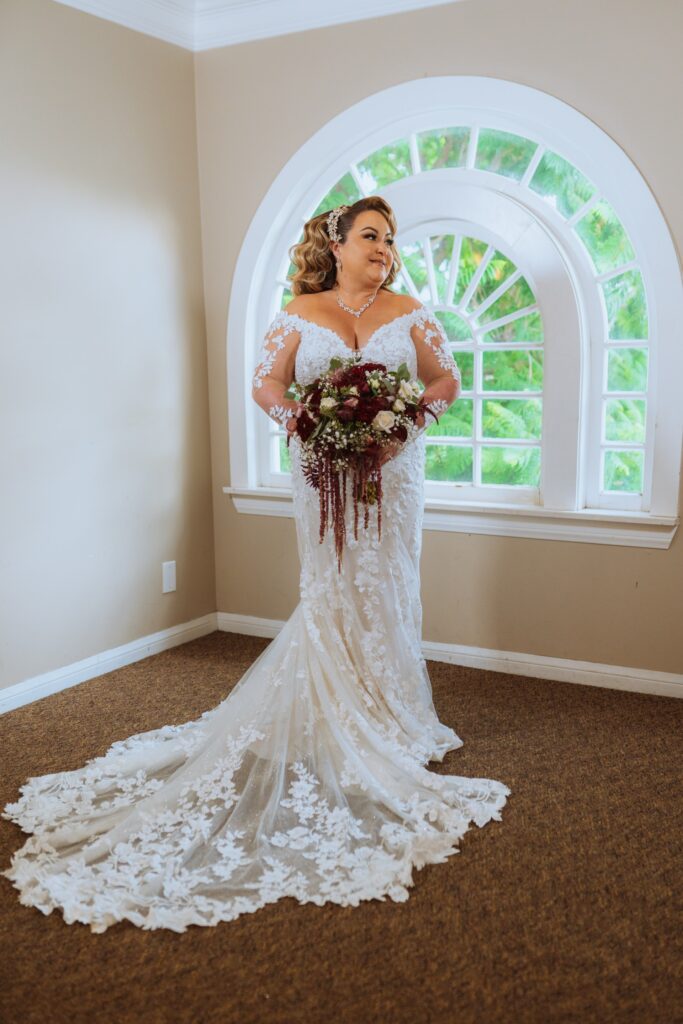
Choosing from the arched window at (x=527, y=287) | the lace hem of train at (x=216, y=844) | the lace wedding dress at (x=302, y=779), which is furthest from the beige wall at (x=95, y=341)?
the lace hem of train at (x=216, y=844)

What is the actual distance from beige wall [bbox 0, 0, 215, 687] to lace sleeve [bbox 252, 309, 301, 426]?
3.91ft

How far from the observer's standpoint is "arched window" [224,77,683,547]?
3.85 m

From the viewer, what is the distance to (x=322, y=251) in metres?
3.39

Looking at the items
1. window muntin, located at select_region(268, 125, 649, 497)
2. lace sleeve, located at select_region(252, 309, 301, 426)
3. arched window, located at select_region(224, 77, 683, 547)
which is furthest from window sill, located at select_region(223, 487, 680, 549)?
lace sleeve, located at select_region(252, 309, 301, 426)

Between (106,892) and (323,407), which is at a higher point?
(323,407)

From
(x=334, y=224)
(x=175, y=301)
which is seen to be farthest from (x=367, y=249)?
(x=175, y=301)

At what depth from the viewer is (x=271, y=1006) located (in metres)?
2.13

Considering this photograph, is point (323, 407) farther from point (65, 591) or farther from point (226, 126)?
point (226, 126)

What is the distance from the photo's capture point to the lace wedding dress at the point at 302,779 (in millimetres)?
2559

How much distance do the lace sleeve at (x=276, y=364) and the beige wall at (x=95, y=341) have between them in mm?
1193

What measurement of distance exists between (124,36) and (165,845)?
3.57 meters

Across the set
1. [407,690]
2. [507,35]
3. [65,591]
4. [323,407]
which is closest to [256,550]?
[65,591]

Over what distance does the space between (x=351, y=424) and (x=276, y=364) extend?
0.49 m

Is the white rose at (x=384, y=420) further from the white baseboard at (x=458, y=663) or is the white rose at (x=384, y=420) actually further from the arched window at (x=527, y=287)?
the white baseboard at (x=458, y=663)
